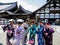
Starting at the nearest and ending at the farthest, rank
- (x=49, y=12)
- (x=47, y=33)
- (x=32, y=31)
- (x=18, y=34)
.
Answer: (x=47, y=33) → (x=18, y=34) → (x=32, y=31) → (x=49, y=12)

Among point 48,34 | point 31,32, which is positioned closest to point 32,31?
point 31,32

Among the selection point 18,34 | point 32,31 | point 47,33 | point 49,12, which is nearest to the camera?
point 47,33

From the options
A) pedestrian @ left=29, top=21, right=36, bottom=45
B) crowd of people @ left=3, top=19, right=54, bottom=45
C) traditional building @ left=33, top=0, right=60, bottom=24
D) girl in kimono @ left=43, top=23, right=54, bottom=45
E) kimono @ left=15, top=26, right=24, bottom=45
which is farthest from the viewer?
traditional building @ left=33, top=0, right=60, bottom=24

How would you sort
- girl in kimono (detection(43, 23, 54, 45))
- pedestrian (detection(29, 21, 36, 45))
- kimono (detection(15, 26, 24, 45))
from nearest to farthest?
girl in kimono (detection(43, 23, 54, 45)) → kimono (detection(15, 26, 24, 45)) → pedestrian (detection(29, 21, 36, 45))

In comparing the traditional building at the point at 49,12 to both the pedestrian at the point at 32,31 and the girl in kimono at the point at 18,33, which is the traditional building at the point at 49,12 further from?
the girl in kimono at the point at 18,33

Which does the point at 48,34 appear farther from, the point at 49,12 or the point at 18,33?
the point at 49,12

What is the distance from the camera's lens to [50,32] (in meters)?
8.02

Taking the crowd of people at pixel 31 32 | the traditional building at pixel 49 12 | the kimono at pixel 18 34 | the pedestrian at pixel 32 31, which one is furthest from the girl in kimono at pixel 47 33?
the traditional building at pixel 49 12

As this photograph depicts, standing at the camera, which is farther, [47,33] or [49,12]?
[49,12]

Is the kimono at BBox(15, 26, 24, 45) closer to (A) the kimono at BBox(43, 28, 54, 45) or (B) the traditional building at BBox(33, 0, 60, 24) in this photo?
(A) the kimono at BBox(43, 28, 54, 45)

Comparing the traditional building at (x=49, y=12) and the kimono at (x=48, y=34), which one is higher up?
the kimono at (x=48, y=34)

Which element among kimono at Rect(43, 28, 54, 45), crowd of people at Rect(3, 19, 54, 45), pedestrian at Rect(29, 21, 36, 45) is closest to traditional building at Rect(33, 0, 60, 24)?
crowd of people at Rect(3, 19, 54, 45)

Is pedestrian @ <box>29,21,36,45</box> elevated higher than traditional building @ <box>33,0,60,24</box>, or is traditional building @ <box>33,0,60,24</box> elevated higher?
pedestrian @ <box>29,21,36,45</box>

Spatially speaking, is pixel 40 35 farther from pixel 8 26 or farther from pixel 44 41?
pixel 8 26
